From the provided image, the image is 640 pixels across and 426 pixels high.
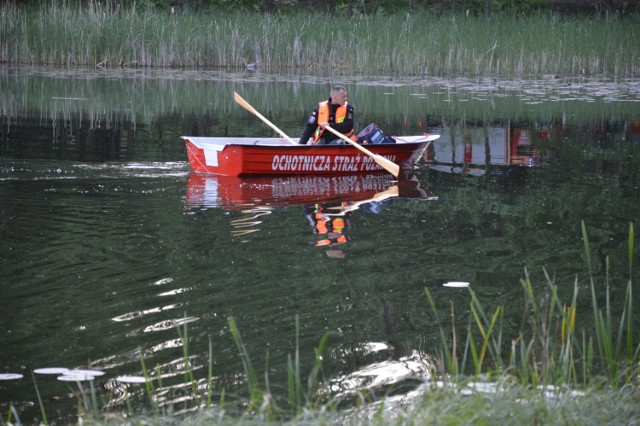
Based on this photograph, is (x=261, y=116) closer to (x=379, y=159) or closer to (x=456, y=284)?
(x=379, y=159)

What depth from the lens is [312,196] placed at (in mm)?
10508

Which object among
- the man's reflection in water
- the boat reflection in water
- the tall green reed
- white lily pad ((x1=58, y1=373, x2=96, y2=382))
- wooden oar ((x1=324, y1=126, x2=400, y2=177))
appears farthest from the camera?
wooden oar ((x1=324, y1=126, x2=400, y2=177))

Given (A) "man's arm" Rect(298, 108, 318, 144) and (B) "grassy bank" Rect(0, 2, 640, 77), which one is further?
(B) "grassy bank" Rect(0, 2, 640, 77)

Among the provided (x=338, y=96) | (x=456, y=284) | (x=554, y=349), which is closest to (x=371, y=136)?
(x=338, y=96)

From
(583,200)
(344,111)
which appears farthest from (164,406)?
(344,111)

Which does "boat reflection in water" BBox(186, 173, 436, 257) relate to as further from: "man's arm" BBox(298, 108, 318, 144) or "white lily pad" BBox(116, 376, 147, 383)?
"white lily pad" BBox(116, 376, 147, 383)

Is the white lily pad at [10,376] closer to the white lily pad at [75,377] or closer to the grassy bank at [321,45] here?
the white lily pad at [75,377]

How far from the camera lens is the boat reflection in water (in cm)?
881

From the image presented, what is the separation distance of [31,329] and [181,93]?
17.1 meters

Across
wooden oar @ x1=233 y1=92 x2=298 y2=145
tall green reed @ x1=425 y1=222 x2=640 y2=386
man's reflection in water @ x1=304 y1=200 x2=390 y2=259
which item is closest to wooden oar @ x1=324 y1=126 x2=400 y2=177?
wooden oar @ x1=233 y1=92 x2=298 y2=145

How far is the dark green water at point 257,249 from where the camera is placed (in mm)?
5160

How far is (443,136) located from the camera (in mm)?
16031

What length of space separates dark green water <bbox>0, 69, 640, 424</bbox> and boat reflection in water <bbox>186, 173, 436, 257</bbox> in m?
0.06

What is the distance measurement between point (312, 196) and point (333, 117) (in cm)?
205
